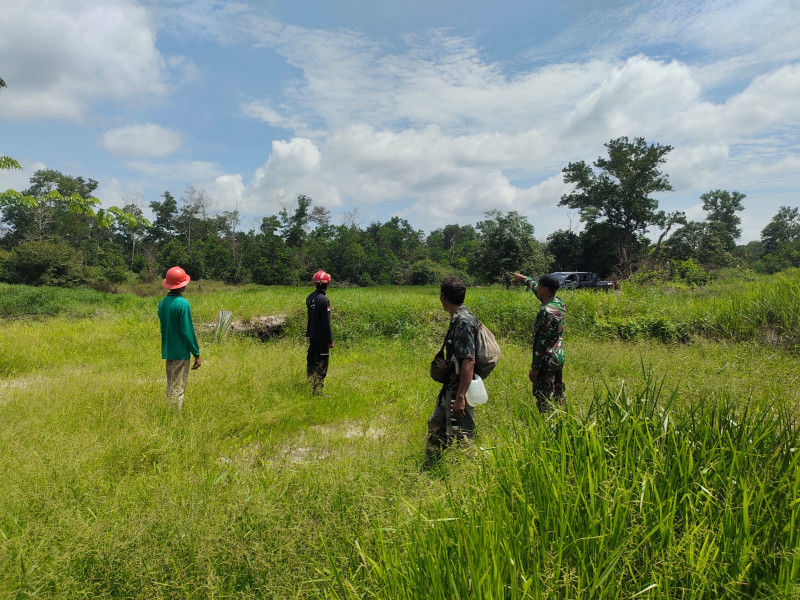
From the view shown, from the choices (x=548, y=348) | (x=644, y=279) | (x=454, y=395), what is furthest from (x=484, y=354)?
(x=644, y=279)

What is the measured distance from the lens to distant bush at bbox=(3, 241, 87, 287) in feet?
96.5

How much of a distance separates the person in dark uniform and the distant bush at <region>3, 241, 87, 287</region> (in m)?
32.2

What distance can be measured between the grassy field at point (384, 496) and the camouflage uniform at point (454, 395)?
214 millimetres

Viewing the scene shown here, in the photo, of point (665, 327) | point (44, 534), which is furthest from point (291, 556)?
point (665, 327)

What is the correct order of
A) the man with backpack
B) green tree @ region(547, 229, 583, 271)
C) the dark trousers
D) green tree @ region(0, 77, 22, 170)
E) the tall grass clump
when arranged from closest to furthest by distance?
the tall grass clump, the man with backpack, the dark trousers, green tree @ region(0, 77, 22, 170), green tree @ region(547, 229, 583, 271)

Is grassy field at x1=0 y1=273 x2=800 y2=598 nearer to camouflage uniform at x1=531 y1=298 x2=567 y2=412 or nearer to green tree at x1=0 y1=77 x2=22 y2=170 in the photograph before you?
camouflage uniform at x1=531 y1=298 x2=567 y2=412

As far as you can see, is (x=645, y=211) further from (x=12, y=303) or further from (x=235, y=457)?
(x=12, y=303)

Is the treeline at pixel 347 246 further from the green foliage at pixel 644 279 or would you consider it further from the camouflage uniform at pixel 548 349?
the camouflage uniform at pixel 548 349

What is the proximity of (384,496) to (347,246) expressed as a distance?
41.6 metres

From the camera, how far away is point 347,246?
43.6m

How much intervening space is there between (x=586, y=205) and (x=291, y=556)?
38825mm

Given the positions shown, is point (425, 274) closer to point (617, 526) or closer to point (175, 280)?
point (175, 280)

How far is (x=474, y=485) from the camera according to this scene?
236 cm

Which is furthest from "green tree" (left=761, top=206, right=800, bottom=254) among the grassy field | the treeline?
the grassy field
